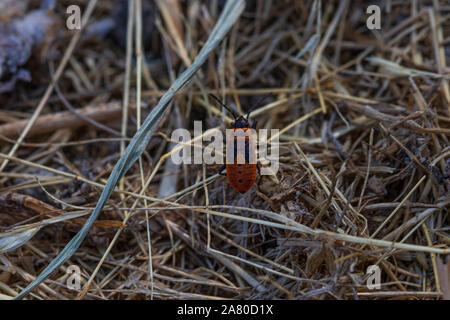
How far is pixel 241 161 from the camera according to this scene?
2342 millimetres

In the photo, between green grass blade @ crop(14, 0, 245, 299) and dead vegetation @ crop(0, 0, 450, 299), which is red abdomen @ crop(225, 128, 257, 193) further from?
green grass blade @ crop(14, 0, 245, 299)

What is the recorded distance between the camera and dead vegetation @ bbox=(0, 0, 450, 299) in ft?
Result: 7.42

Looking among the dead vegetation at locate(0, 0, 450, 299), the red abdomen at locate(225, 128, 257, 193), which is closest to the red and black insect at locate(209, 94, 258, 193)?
the red abdomen at locate(225, 128, 257, 193)

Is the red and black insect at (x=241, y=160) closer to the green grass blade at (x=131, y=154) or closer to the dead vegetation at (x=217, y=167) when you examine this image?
the dead vegetation at (x=217, y=167)

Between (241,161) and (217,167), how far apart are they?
1.16ft

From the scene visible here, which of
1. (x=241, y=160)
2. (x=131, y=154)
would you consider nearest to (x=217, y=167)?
(x=241, y=160)

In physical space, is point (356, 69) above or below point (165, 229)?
above

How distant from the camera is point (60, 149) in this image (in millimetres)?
3014

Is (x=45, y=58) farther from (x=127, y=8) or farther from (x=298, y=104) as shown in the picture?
(x=298, y=104)

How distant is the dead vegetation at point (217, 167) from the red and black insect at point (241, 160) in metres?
0.18

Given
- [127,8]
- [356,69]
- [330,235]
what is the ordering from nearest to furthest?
[330,235]
[356,69]
[127,8]

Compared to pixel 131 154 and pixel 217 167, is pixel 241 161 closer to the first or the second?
pixel 217 167
